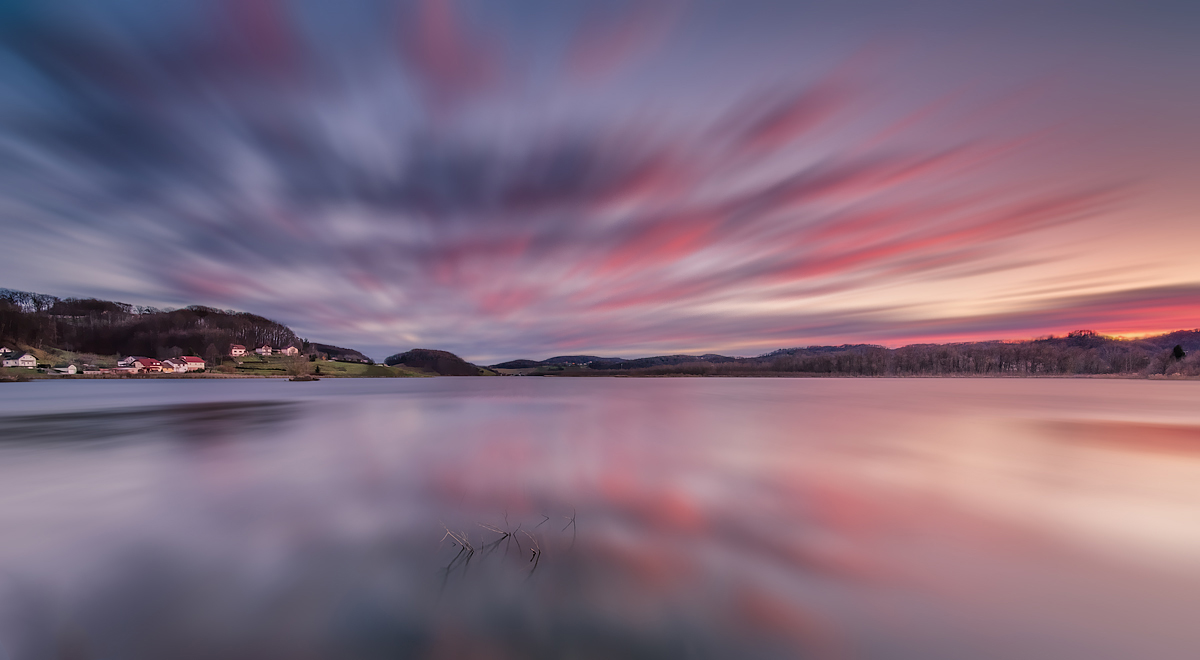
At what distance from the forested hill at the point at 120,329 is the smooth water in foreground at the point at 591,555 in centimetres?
14984

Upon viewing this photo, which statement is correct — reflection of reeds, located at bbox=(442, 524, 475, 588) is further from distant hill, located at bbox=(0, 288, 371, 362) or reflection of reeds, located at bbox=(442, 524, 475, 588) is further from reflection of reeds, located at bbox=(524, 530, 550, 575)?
distant hill, located at bbox=(0, 288, 371, 362)

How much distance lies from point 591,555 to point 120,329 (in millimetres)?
204648

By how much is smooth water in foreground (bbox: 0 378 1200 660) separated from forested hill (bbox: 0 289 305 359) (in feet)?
492

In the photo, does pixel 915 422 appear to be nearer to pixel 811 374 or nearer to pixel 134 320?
pixel 811 374

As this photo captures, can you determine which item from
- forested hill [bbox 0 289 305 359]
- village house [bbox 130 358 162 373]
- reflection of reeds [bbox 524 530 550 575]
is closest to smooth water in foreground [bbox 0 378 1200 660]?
reflection of reeds [bbox 524 530 550 575]

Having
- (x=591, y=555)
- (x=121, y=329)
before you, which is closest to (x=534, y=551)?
(x=591, y=555)

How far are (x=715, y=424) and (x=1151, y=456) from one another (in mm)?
18075

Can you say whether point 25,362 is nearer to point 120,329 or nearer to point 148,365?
point 148,365

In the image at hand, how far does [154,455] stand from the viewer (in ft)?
48.7

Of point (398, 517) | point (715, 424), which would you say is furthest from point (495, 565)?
point (715, 424)

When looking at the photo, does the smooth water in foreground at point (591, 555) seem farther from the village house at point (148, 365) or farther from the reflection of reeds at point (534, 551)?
the village house at point (148, 365)

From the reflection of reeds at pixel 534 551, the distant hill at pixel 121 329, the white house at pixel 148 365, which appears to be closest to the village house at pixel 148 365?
the white house at pixel 148 365

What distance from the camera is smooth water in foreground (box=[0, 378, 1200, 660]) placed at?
488 centimetres

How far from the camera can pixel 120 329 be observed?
132 meters
